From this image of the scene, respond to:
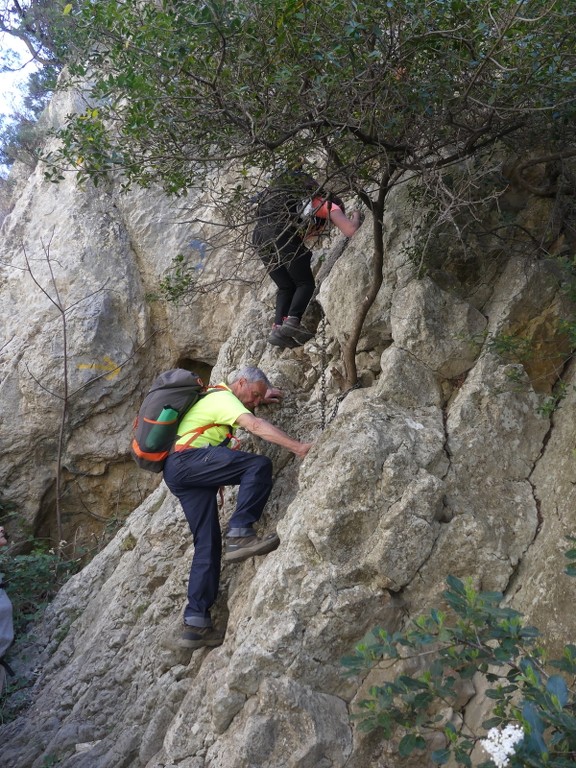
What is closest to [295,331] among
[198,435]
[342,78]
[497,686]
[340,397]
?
[340,397]

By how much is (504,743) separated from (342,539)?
189cm

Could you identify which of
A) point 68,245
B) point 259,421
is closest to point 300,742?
point 259,421

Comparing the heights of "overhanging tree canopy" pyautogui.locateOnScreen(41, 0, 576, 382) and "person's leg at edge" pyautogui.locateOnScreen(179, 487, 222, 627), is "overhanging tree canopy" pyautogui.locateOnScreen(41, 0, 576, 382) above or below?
above

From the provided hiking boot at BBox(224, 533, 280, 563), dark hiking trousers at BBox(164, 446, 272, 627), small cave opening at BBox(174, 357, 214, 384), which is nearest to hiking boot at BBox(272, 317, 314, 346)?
dark hiking trousers at BBox(164, 446, 272, 627)

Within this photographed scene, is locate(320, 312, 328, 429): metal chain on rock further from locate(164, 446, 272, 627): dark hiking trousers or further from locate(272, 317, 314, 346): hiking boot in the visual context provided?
locate(164, 446, 272, 627): dark hiking trousers

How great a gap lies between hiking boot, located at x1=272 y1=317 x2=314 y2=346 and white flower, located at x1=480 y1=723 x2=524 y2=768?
159 inches

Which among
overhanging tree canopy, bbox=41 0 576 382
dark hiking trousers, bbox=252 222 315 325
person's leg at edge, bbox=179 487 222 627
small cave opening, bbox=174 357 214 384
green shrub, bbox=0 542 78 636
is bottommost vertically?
green shrub, bbox=0 542 78 636

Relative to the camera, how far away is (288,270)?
19.5 feet

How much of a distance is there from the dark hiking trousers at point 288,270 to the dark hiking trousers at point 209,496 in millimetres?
1728

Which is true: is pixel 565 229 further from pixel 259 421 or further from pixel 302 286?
pixel 259 421

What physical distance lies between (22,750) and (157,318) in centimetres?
513

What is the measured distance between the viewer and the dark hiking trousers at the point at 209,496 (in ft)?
15.6

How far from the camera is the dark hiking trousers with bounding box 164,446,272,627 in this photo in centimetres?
477

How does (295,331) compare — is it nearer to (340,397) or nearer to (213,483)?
(340,397)
